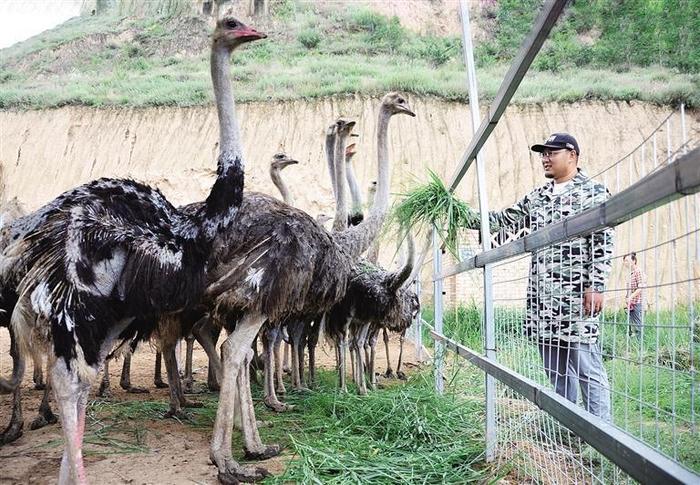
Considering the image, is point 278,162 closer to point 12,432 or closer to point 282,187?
point 282,187

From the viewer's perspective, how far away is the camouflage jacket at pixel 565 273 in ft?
9.18

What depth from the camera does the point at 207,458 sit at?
4.40 meters

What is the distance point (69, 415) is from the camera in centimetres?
345

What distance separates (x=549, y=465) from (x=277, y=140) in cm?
2044

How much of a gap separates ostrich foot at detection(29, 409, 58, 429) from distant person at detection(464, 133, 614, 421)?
3831 millimetres

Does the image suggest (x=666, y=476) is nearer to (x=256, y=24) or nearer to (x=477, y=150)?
(x=477, y=150)

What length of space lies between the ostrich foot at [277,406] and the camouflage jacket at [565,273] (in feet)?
10.3

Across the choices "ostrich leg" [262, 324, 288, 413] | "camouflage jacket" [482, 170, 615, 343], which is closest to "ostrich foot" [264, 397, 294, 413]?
"ostrich leg" [262, 324, 288, 413]

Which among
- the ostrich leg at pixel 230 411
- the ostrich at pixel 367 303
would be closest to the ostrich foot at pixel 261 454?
the ostrich leg at pixel 230 411

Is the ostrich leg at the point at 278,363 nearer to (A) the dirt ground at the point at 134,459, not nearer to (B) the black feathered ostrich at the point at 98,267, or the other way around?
(A) the dirt ground at the point at 134,459

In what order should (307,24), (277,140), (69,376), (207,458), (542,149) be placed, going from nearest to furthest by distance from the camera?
1. (69,376)
2. (542,149)
3. (207,458)
4. (277,140)
5. (307,24)

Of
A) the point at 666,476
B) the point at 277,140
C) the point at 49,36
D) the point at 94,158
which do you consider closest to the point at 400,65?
the point at 277,140

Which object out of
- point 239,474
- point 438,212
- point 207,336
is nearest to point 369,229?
point 438,212

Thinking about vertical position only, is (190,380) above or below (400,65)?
below
